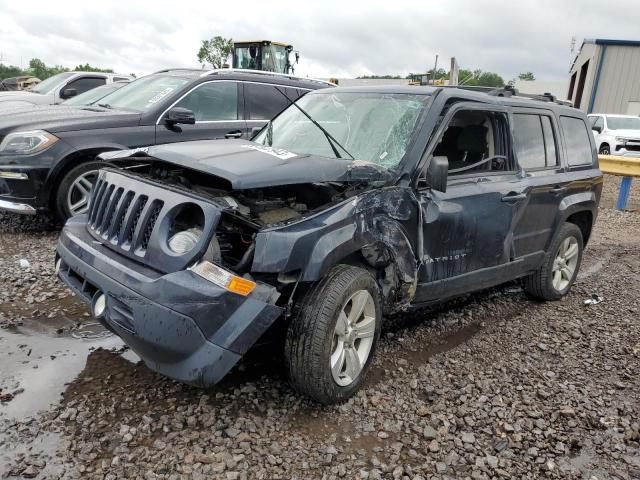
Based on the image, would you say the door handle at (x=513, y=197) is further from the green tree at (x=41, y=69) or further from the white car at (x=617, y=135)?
the green tree at (x=41, y=69)

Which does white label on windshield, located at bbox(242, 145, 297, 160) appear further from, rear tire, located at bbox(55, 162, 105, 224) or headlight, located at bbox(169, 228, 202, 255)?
rear tire, located at bbox(55, 162, 105, 224)

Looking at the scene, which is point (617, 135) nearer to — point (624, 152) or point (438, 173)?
point (624, 152)

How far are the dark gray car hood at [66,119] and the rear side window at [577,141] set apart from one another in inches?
176

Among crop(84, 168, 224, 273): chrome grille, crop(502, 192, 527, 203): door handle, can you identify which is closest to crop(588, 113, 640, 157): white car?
crop(502, 192, 527, 203): door handle

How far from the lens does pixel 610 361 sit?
3.77m

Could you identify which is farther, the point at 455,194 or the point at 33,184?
the point at 33,184

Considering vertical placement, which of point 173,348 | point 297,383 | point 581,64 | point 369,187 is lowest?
point 297,383

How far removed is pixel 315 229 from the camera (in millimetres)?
2643

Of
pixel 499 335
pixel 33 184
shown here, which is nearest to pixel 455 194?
pixel 499 335

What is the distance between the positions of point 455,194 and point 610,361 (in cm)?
168

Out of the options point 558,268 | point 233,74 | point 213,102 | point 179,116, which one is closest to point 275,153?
point 179,116

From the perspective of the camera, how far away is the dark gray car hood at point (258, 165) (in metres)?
2.71

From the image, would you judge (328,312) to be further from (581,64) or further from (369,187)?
(581,64)

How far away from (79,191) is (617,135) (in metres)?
16.3
